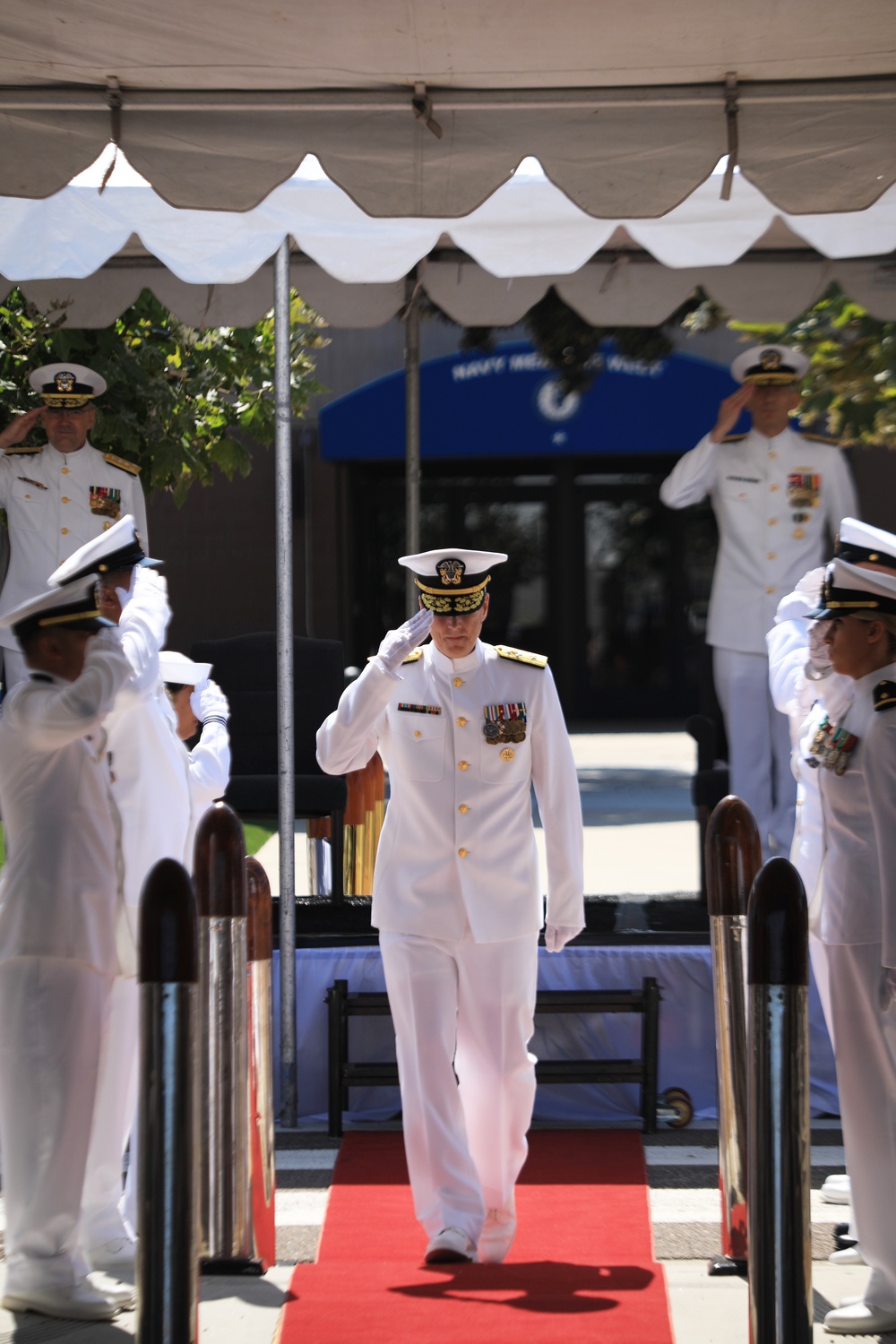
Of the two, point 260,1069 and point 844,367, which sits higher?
point 844,367

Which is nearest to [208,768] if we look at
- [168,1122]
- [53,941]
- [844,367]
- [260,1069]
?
[260,1069]

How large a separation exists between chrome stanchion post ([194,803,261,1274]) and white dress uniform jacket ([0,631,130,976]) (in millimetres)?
257

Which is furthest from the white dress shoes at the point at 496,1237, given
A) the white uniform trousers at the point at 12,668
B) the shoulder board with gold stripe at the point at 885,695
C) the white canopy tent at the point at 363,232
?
the white uniform trousers at the point at 12,668

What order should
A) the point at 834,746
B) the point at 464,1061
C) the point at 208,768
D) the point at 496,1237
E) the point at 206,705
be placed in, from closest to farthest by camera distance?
the point at 834,746 → the point at 496,1237 → the point at 464,1061 → the point at 208,768 → the point at 206,705

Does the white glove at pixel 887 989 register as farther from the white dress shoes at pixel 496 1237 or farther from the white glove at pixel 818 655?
the white dress shoes at pixel 496 1237

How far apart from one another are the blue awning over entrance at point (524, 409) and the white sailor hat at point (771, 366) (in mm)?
9777

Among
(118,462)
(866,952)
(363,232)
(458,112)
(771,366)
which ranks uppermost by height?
(363,232)

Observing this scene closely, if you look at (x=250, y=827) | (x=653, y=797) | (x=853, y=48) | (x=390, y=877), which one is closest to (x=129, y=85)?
(x=853, y=48)

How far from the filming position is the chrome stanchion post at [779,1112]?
2.78 meters

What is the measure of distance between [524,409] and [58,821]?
14.1 metres

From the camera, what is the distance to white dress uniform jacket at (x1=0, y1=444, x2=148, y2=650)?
7.68 meters

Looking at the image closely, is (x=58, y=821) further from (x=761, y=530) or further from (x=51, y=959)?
(x=761, y=530)

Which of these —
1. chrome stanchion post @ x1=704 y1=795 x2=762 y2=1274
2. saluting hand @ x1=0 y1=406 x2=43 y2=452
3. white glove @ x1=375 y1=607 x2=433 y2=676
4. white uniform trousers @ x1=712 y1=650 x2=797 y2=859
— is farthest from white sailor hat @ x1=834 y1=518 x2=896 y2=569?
saluting hand @ x1=0 y1=406 x2=43 y2=452

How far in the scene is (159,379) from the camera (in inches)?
348
